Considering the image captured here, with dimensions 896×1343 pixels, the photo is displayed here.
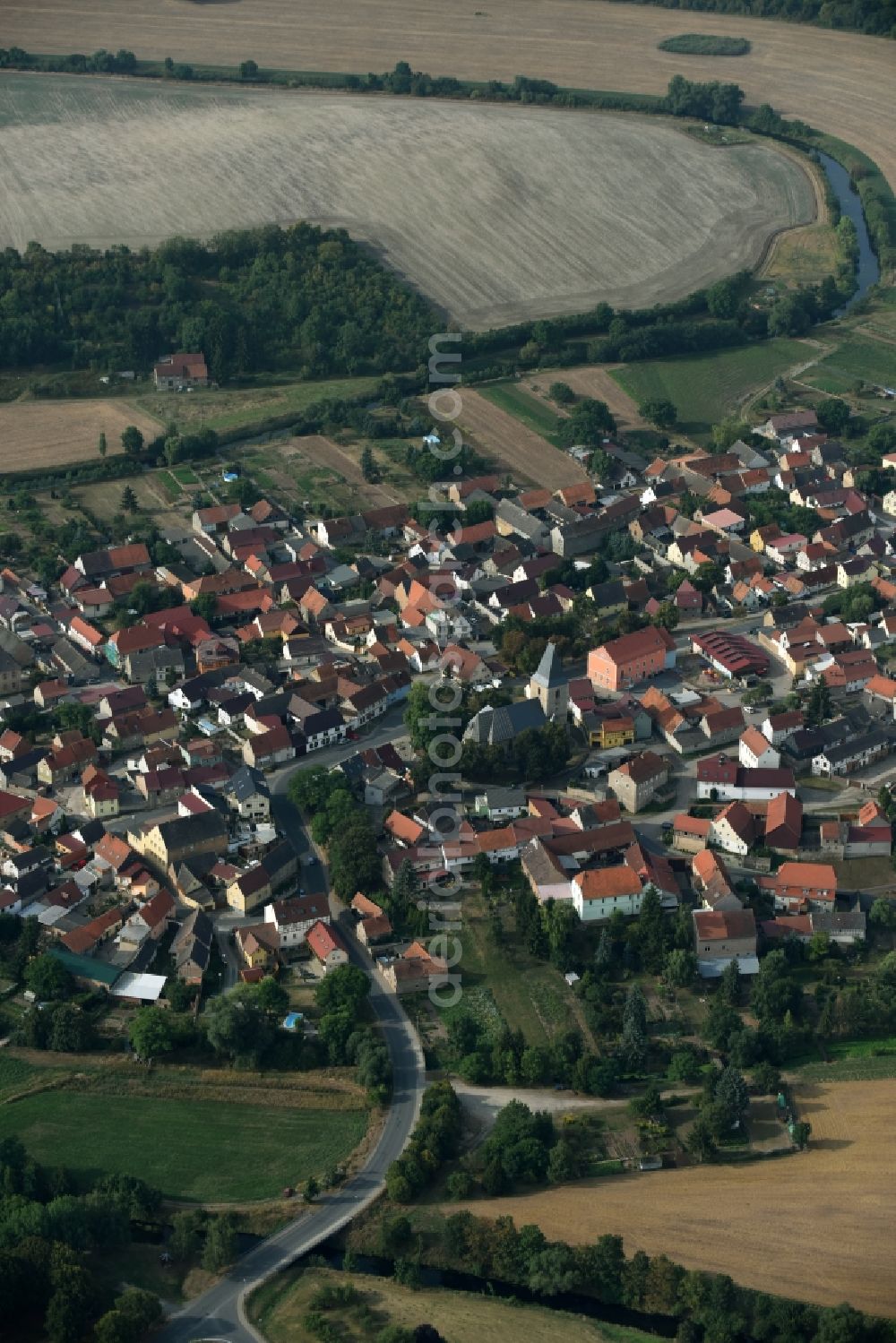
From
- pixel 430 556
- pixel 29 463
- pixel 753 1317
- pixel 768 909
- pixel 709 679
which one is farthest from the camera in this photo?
pixel 29 463

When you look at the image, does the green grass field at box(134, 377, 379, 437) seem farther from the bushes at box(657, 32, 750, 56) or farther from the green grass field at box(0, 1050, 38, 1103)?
the bushes at box(657, 32, 750, 56)

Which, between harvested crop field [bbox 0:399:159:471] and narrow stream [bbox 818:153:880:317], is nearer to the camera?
harvested crop field [bbox 0:399:159:471]

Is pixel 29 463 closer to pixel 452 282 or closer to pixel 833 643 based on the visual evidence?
pixel 452 282

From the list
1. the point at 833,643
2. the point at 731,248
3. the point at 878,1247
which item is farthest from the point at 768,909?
the point at 731,248

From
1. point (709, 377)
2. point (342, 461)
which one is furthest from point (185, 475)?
point (709, 377)

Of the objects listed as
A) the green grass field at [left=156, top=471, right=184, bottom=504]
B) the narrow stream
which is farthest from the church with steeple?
the narrow stream

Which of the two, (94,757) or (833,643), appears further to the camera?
(833,643)

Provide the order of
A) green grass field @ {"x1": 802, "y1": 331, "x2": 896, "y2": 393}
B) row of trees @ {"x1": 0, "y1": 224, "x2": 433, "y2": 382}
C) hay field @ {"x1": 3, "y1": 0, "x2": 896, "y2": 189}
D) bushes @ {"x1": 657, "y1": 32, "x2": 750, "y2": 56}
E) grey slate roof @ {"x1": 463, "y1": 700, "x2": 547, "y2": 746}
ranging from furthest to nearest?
1. bushes @ {"x1": 657, "y1": 32, "x2": 750, "y2": 56}
2. hay field @ {"x1": 3, "y1": 0, "x2": 896, "y2": 189}
3. green grass field @ {"x1": 802, "y1": 331, "x2": 896, "y2": 393}
4. row of trees @ {"x1": 0, "y1": 224, "x2": 433, "y2": 382}
5. grey slate roof @ {"x1": 463, "y1": 700, "x2": 547, "y2": 746}

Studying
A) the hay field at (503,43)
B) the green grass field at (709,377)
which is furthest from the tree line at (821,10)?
the green grass field at (709,377)
